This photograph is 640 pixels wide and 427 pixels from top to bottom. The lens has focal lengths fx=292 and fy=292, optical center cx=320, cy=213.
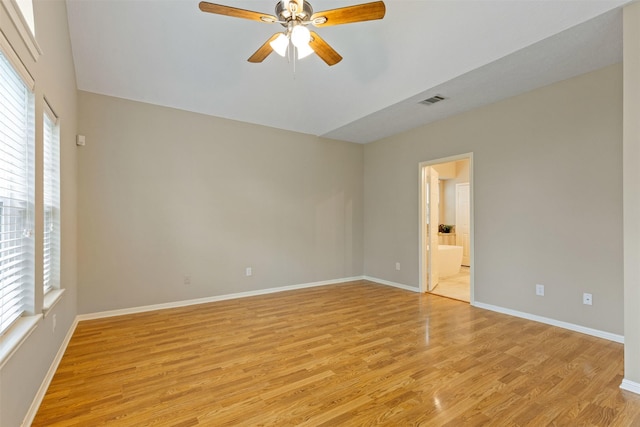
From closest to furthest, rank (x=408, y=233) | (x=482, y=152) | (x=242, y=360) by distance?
(x=242, y=360), (x=482, y=152), (x=408, y=233)

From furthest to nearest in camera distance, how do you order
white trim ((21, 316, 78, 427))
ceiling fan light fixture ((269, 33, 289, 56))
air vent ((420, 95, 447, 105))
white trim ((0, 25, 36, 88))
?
air vent ((420, 95, 447, 105)) < ceiling fan light fixture ((269, 33, 289, 56)) < white trim ((21, 316, 78, 427)) < white trim ((0, 25, 36, 88))

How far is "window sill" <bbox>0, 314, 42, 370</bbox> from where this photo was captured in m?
1.39

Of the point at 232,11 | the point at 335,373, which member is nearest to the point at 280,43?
the point at 232,11

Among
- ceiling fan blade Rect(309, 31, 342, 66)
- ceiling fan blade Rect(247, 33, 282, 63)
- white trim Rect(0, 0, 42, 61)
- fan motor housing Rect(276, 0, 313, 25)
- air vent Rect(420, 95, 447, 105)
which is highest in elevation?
air vent Rect(420, 95, 447, 105)

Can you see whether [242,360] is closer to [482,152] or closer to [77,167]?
[77,167]

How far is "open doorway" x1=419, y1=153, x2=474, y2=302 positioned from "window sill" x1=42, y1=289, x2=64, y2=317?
4.42 metres

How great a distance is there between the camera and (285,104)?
14.4 feet

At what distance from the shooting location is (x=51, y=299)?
2.27 m

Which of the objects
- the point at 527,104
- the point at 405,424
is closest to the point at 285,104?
the point at 527,104

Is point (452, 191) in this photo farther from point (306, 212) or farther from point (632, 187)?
point (632, 187)

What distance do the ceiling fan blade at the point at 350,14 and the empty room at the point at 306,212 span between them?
1 cm

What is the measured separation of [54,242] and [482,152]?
4.94 m

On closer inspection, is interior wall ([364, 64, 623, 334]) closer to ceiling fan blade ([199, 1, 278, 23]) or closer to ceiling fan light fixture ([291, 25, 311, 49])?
ceiling fan light fixture ([291, 25, 311, 49])

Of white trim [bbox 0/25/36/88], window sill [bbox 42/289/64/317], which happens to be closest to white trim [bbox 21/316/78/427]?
window sill [bbox 42/289/64/317]
